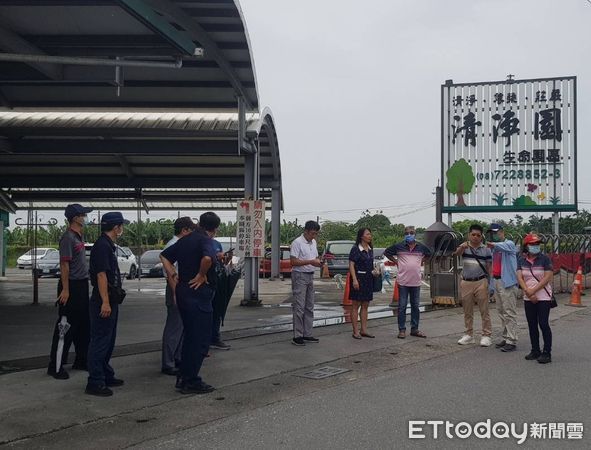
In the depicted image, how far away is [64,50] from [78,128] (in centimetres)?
341

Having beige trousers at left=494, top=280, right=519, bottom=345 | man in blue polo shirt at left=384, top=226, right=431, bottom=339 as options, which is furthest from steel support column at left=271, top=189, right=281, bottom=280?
beige trousers at left=494, top=280, right=519, bottom=345

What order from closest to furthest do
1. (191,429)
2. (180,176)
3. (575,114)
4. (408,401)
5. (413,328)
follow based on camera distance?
(191,429) → (408,401) → (413,328) → (180,176) → (575,114)

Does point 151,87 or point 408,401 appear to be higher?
point 151,87

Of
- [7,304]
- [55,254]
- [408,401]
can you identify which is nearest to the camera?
[408,401]

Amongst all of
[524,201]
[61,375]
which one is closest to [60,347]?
[61,375]

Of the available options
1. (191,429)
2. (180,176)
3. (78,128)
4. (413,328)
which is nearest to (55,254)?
(180,176)

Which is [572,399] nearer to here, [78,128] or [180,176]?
[78,128]

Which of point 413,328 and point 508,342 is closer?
point 508,342

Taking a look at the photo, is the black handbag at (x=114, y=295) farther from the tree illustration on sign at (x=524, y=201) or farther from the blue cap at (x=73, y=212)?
the tree illustration on sign at (x=524, y=201)

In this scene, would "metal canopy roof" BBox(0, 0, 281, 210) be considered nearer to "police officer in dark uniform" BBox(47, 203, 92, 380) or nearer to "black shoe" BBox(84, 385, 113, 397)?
"police officer in dark uniform" BBox(47, 203, 92, 380)

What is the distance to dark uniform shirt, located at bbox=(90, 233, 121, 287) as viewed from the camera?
20.2ft

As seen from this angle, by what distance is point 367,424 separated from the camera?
5262 mm

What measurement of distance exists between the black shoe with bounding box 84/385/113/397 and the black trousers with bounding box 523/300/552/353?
5261 millimetres

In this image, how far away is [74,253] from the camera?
701cm
